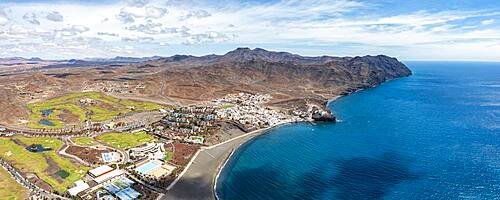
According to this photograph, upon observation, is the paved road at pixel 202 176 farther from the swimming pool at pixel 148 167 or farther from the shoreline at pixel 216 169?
the swimming pool at pixel 148 167

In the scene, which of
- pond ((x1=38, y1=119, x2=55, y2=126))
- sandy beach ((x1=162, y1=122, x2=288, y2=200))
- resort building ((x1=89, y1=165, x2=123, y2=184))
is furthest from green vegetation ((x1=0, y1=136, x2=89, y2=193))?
pond ((x1=38, y1=119, x2=55, y2=126))

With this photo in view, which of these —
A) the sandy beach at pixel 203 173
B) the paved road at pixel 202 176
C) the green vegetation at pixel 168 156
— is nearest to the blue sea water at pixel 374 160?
the sandy beach at pixel 203 173

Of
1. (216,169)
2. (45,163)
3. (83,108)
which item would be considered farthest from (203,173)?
(83,108)

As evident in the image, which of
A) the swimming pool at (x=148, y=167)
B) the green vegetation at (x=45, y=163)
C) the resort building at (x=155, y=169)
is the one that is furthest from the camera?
the swimming pool at (x=148, y=167)

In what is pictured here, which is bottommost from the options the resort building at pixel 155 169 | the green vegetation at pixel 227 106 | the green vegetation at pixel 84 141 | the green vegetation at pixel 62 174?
the green vegetation at pixel 62 174

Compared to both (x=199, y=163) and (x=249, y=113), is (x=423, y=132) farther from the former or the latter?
(x=199, y=163)

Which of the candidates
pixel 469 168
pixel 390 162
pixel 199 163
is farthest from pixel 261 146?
pixel 469 168
